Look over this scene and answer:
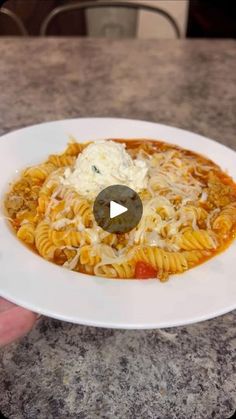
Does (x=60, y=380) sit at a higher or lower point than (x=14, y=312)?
lower

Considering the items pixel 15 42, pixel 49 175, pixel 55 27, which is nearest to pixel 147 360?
pixel 49 175

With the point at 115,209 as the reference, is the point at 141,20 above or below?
below

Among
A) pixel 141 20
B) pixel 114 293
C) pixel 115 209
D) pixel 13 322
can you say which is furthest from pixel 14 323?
pixel 141 20

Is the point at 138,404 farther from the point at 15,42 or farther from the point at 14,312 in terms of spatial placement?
the point at 15,42
